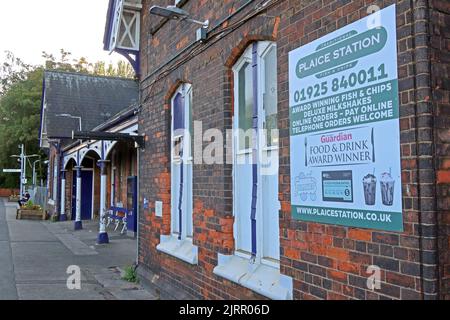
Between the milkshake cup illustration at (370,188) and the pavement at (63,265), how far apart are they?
4.73m

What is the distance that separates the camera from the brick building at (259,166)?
2938 millimetres

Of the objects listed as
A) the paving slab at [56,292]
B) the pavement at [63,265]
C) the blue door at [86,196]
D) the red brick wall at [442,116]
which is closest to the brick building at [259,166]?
the red brick wall at [442,116]

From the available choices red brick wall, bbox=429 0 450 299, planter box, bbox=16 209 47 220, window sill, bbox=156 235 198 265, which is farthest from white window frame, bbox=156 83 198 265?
planter box, bbox=16 209 47 220

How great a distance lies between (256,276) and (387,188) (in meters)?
2.01

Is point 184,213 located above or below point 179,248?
above

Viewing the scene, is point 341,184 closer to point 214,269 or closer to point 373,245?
point 373,245

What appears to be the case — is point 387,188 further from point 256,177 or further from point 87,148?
point 87,148

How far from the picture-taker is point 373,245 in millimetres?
3227

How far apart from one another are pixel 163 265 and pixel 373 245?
447 centimetres

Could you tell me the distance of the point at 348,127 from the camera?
3430 millimetres

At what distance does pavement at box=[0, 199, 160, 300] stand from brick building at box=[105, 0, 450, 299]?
752 millimetres

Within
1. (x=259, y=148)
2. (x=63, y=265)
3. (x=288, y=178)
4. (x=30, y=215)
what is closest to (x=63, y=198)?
(x=30, y=215)

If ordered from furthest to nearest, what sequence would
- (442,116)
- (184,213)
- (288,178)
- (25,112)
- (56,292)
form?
1. (25,112)
2. (56,292)
3. (184,213)
4. (288,178)
5. (442,116)
